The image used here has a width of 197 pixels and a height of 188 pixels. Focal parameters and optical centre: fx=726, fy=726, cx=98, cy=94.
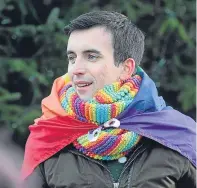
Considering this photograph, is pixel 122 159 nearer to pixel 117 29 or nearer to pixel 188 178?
pixel 188 178

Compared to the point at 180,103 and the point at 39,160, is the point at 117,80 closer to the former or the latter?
the point at 39,160

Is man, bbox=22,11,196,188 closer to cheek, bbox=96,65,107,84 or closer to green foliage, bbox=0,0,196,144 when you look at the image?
cheek, bbox=96,65,107,84

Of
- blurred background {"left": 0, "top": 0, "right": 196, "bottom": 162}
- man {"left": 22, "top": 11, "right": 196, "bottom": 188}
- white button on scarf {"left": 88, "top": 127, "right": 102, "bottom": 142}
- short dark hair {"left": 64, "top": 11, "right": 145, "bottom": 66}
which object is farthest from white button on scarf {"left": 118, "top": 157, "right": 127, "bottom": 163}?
blurred background {"left": 0, "top": 0, "right": 196, "bottom": 162}

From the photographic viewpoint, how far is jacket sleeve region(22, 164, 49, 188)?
2.63 metres

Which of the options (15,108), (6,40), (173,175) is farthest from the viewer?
(6,40)

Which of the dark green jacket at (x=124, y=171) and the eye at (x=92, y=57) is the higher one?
the eye at (x=92, y=57)

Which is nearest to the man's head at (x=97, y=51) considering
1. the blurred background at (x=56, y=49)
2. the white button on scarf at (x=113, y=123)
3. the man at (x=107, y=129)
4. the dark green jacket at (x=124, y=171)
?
the man at (x=107, y=129)

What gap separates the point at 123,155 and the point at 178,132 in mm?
222

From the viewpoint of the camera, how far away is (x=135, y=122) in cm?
260

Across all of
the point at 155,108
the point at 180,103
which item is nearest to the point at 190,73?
the point at 180,103

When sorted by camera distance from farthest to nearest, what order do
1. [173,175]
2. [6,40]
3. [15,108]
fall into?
1. [6,40]
2. [15,108]
3. [173,175]

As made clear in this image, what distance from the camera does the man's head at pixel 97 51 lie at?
8.48ft

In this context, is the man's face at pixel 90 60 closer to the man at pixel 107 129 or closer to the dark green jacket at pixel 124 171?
the man at pixel 107 129

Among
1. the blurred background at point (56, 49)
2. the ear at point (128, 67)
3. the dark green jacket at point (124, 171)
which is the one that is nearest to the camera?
the dark green jacket at point (124, 171)
